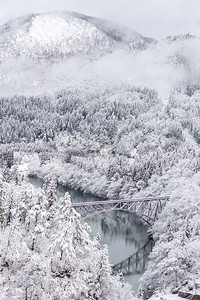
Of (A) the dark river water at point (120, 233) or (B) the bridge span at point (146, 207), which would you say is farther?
(B) the bridge span at point (146, 207)

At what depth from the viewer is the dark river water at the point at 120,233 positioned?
68000 mm

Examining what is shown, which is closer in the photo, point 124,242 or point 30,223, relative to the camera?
point 30,223

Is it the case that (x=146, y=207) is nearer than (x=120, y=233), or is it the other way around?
(x=120, y=233)

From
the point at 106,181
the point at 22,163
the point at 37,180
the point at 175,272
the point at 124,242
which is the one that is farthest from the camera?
the point at 22,163

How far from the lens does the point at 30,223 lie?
35.8 m

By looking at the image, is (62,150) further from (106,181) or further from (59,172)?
(106,181)

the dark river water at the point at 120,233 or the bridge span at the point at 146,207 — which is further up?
the bridge span at the point at 146,207

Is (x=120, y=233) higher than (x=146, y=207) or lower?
lower

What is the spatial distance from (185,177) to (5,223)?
6549 cm

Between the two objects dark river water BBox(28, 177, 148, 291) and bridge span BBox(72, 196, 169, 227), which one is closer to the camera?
dark river water BBox(28, 177, 148, 291)

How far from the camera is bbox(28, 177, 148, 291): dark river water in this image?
223ft

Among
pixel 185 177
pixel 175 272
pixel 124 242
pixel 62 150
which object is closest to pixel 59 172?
pixel 62 150

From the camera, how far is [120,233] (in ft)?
265

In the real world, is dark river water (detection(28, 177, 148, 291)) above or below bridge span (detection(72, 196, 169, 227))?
below
